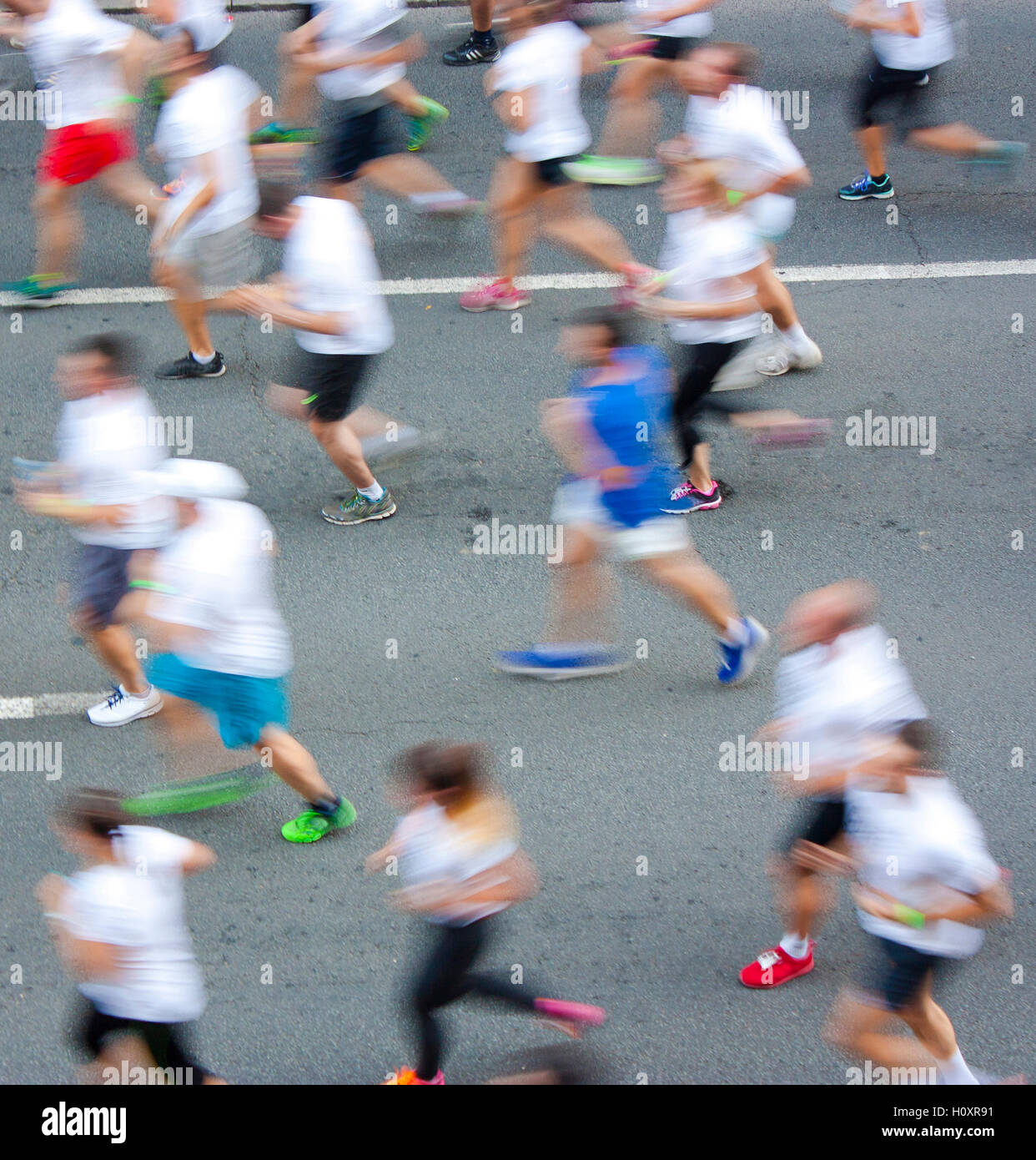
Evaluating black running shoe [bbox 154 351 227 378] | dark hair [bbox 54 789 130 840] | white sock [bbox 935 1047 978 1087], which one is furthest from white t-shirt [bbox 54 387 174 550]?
white sock [bbox 935 1047 978 1087]

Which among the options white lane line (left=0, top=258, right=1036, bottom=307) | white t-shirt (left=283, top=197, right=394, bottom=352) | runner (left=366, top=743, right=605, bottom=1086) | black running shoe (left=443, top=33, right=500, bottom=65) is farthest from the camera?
black running shoe (left=443, top=33, right=500, bottom=65)

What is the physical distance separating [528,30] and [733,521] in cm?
315

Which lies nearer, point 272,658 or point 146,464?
point 272,658

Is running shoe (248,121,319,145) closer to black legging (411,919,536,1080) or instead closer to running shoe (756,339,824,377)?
running shoe (756,339,824,377)

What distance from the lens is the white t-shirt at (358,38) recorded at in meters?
8.48

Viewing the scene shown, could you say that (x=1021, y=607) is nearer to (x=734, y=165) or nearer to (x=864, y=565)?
(x=864, y=565)

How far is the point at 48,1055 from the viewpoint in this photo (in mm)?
4711

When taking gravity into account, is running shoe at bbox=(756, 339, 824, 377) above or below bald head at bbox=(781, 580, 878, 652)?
→ below

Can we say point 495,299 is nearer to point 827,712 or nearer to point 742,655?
point 742,655

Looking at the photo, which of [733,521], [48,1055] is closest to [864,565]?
[733,521]

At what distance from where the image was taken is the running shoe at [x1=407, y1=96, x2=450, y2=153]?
9.72 m

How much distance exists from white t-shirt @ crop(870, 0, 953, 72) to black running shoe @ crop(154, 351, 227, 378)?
15.1 ft

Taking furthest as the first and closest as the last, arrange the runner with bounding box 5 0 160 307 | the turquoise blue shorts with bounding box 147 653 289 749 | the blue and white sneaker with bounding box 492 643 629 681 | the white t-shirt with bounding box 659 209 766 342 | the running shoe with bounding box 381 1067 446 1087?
the runner with bounding box 5 0 160 307
the white t-shirt with bounding box 659 209 766 342
the blue and white sneaker with bounding box 492 643 629 681
the turquoise blue shorts with bounding box 147 653 289 749
the running shoe with bounding box 381 1067 446 1087

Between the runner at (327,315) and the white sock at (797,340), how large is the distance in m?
2.38
